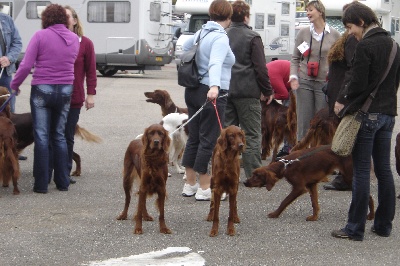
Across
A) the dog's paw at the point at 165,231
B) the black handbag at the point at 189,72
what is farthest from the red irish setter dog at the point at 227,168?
the black handbag at the point at 189,72

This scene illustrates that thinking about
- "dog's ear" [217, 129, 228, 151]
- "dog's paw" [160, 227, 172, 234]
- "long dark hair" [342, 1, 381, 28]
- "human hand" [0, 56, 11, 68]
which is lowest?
"dog's paw" [160, 227, 172, 234]

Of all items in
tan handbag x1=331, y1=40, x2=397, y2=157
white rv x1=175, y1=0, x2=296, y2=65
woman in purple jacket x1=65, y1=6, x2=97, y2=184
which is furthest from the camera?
white rv x1=175, y1=0, x2=296, y2=65

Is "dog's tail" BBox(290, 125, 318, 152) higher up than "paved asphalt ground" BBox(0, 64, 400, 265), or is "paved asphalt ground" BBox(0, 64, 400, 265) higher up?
"dog's tail" BBox(290, 125, 318, 152)

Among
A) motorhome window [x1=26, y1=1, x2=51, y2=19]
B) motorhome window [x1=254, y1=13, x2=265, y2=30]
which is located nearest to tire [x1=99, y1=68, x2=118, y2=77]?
motorhome window [x1=26, y1=1, x2=51, y2=19]

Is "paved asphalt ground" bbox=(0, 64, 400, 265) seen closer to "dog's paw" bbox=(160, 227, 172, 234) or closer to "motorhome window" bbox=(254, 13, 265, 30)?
"dog's paw" bbox=(160, 227, 172, 234)

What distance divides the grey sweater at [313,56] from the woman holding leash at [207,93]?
1.66m

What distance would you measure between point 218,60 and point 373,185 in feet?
8.31

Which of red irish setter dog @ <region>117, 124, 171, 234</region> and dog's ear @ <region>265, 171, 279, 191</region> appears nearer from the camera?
red irish setter dog @ <region>117, 124, 171, 234</region>

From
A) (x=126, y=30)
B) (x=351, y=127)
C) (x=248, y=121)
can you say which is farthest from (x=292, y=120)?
(x=126, y=30)

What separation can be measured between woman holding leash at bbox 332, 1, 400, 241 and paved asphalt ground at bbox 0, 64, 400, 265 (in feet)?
0.79

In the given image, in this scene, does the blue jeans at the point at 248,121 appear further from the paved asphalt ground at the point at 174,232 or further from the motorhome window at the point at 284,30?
the motorhome window at the point at 284,30

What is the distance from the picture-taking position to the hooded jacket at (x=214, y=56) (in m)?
7.02

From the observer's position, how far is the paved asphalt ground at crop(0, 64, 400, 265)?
5.64 m

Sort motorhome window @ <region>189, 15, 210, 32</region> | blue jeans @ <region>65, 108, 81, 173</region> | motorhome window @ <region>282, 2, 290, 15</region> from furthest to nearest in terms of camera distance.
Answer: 1. motorhome window @ <region>282, 2, 290, 15</region>
2. motorhome window @ <region>189, 15, 210, 32</region>
3. blue jeans @ <region>65, 108, 81, 173</region>
